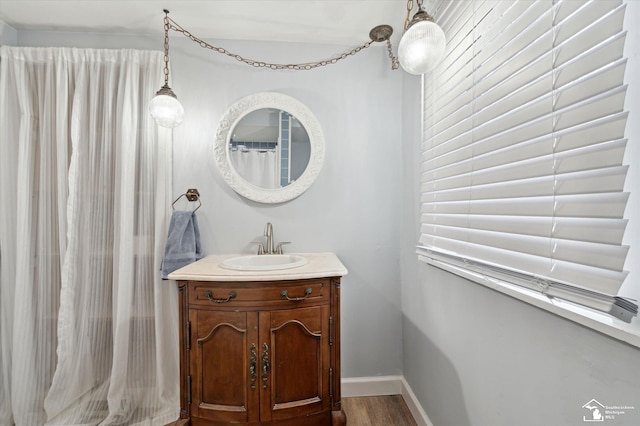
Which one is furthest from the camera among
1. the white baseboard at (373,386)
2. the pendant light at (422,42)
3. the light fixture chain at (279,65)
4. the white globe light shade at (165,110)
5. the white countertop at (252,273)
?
the white baseboard at (373,386)

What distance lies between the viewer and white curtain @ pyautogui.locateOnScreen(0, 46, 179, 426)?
1.66 metres

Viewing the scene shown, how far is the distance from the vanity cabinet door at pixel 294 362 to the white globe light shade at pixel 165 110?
1.15 m

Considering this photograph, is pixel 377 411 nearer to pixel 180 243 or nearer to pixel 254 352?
pixel 254 352

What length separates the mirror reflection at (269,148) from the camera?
186 centimetres

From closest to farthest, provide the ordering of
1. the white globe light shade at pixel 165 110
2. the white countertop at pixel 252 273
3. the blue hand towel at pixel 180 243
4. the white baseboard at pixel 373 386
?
the white countertop at pixel 252 273 → the white globe light shade at pixel 165 110 → the blue hand towel at pixel 180 243 → the white baseboard at pixel 373 386

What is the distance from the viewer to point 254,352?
134 centimetres

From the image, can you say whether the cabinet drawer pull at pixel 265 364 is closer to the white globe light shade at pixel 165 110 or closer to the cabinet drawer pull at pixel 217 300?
the cabinet drawer pull at pixel 217 300

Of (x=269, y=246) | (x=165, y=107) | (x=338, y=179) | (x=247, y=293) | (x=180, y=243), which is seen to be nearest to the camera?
(x=247, y=293)

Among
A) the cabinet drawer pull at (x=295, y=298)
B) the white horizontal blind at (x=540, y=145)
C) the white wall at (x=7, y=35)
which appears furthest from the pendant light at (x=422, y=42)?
the white wall at (x=7, y=35)

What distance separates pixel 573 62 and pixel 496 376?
3.25 feet

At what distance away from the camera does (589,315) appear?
661mm

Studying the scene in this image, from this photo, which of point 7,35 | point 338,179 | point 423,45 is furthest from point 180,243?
point 7,35

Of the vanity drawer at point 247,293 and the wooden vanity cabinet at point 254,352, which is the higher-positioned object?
the vanity drawer at point 247,293

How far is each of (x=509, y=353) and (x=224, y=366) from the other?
120 cm
